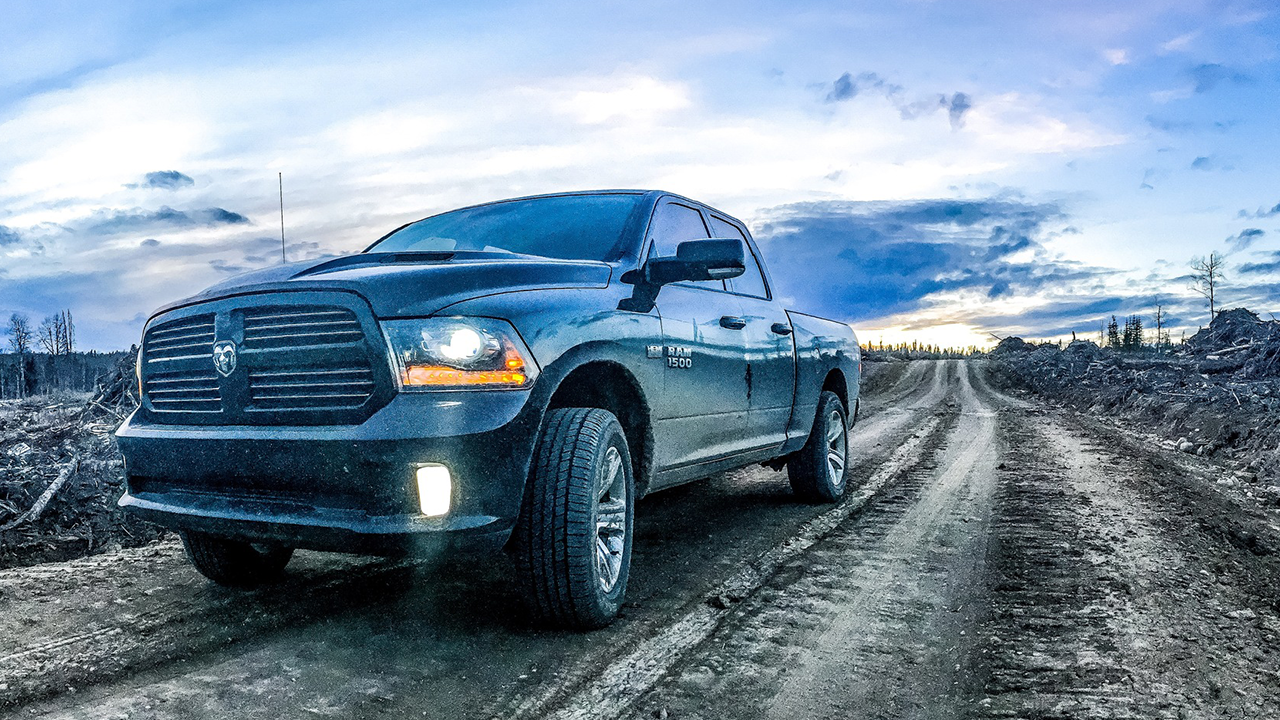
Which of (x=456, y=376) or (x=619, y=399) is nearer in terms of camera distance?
(x=456, y=376)

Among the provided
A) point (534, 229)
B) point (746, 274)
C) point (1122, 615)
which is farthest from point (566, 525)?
point (746, 274)

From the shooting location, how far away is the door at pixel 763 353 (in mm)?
4758

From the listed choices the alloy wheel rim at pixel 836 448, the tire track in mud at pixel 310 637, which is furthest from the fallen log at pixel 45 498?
the alloy wheel rim at pixel 836 448

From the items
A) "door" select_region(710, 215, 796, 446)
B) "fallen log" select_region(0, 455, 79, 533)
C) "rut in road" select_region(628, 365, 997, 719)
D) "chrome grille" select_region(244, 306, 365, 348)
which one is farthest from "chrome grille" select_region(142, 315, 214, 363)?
"door" select_region(710, 215, 796, 446)

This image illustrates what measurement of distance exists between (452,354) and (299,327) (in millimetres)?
574

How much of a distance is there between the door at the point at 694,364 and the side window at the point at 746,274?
0.28 m

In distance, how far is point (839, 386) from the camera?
21.4ft

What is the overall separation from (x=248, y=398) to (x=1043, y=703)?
280 cm

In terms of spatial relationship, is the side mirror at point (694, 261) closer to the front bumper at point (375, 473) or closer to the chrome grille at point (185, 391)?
the front bumper at point (375, 473)

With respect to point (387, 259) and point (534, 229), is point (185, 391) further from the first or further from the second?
point (534, 229)

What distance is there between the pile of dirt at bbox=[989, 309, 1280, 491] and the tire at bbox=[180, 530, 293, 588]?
659 centimetres

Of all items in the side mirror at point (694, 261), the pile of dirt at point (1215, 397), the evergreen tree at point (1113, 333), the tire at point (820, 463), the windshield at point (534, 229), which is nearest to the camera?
the side mirror at point (694, 261)

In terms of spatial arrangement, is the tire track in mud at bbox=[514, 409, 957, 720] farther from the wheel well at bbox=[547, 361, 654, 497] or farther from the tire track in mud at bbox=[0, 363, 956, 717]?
the wheel well at bbox=[547, 361, 654, 497]

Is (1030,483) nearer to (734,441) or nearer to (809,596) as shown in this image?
(734,441)
